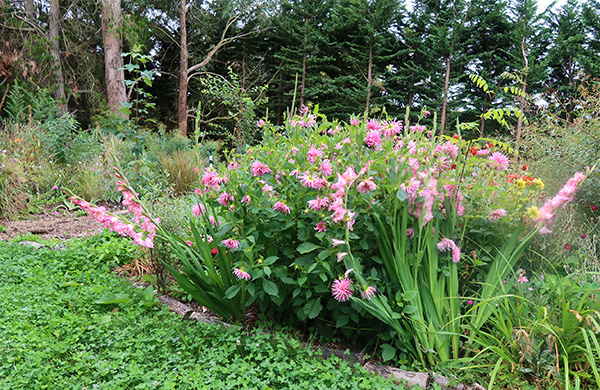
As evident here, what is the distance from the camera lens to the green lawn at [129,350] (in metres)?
1.63

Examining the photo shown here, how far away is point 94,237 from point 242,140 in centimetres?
459

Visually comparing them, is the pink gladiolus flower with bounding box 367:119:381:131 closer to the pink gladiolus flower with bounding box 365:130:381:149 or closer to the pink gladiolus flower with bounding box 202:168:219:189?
the pink gladiolus flower with bounding box 365:130:381:149

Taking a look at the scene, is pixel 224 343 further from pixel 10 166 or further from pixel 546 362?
pixel 10 166

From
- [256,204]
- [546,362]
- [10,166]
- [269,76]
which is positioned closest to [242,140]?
[10,166]

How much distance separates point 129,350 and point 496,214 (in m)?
1.94

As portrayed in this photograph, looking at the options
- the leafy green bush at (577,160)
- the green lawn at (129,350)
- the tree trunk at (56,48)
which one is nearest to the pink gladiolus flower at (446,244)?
the green lawn at (129,350)

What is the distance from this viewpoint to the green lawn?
1.63 meters

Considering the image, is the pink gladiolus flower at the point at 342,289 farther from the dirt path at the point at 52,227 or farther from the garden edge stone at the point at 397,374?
the dirt path at the point at 52,227

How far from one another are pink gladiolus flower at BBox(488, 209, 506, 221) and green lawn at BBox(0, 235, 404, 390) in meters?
0.96

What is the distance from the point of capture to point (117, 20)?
9680mm

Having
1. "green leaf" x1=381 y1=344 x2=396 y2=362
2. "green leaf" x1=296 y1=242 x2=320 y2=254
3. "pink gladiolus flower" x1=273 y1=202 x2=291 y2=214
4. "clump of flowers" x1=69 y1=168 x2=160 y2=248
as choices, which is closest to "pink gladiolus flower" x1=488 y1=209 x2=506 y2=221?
"green leaf" x1=381 y1=344 x2=396 y2=362

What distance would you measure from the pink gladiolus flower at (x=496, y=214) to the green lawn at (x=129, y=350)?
96 cm

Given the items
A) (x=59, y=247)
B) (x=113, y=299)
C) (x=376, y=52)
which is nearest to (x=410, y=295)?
(x=113, y=299)

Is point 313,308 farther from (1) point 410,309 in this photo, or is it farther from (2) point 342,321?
(1) point 410,309
